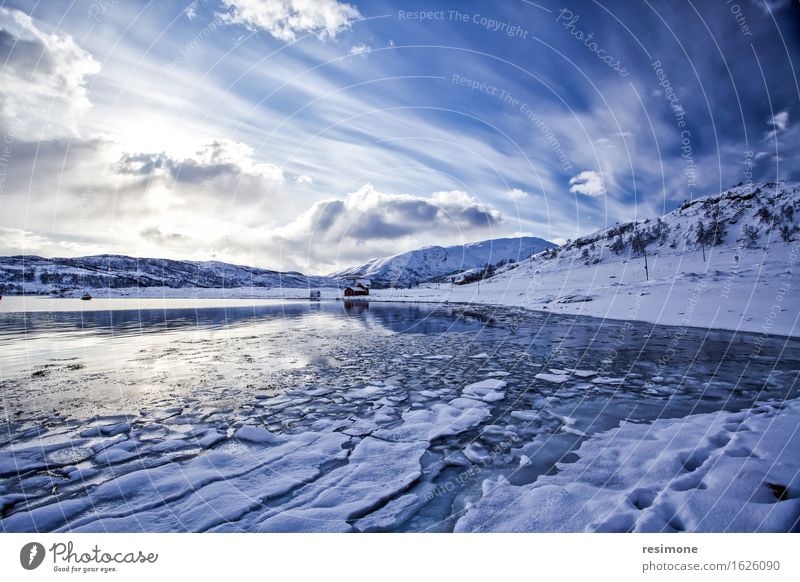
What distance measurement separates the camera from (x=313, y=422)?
6.27 metres

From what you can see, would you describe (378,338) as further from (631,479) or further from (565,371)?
(631,479)

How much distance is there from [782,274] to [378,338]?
4294 centimetres

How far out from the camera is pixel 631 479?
13.5 feet

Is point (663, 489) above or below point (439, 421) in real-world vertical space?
above
